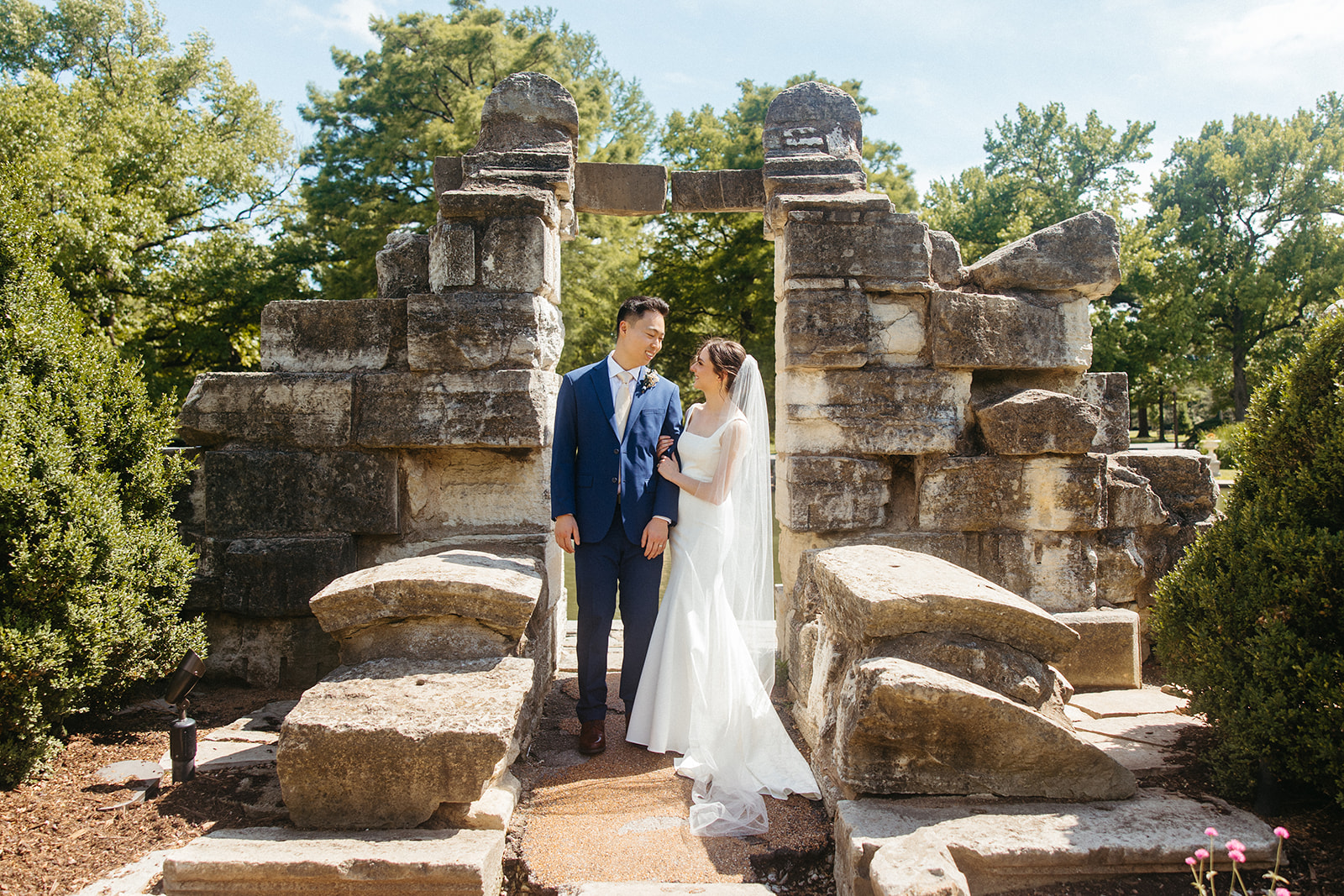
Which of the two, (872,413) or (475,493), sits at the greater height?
(872,413)

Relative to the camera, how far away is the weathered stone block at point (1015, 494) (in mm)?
4145

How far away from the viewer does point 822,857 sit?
2.70m

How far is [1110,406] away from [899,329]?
1.49 meters

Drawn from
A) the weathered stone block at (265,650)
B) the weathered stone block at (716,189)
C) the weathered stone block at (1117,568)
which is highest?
the weathered stone block at (716,189)

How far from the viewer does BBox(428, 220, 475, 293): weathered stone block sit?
4043mm

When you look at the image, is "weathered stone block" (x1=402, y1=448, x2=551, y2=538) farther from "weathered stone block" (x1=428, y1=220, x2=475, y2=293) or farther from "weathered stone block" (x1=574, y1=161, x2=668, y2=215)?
"weathered stone block" (x1=574, y1=161, x2=668, y2=215)

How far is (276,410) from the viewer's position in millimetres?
4074

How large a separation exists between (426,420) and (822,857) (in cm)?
273

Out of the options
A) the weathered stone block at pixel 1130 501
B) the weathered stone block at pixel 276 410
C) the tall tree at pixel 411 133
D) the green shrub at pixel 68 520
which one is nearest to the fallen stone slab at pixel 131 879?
the green shrub at pixel 68 520

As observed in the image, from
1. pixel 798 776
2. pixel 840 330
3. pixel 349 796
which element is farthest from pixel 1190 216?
pixel 349 796

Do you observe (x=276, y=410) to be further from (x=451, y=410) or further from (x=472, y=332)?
(x=472, y=332)

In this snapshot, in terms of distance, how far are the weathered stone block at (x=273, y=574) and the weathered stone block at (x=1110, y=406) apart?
436 cm

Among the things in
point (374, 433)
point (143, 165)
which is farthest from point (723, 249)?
point (374, 433)

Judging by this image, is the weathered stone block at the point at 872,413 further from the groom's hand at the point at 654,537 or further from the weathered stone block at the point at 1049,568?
the groom's hand at the point at 654,537
